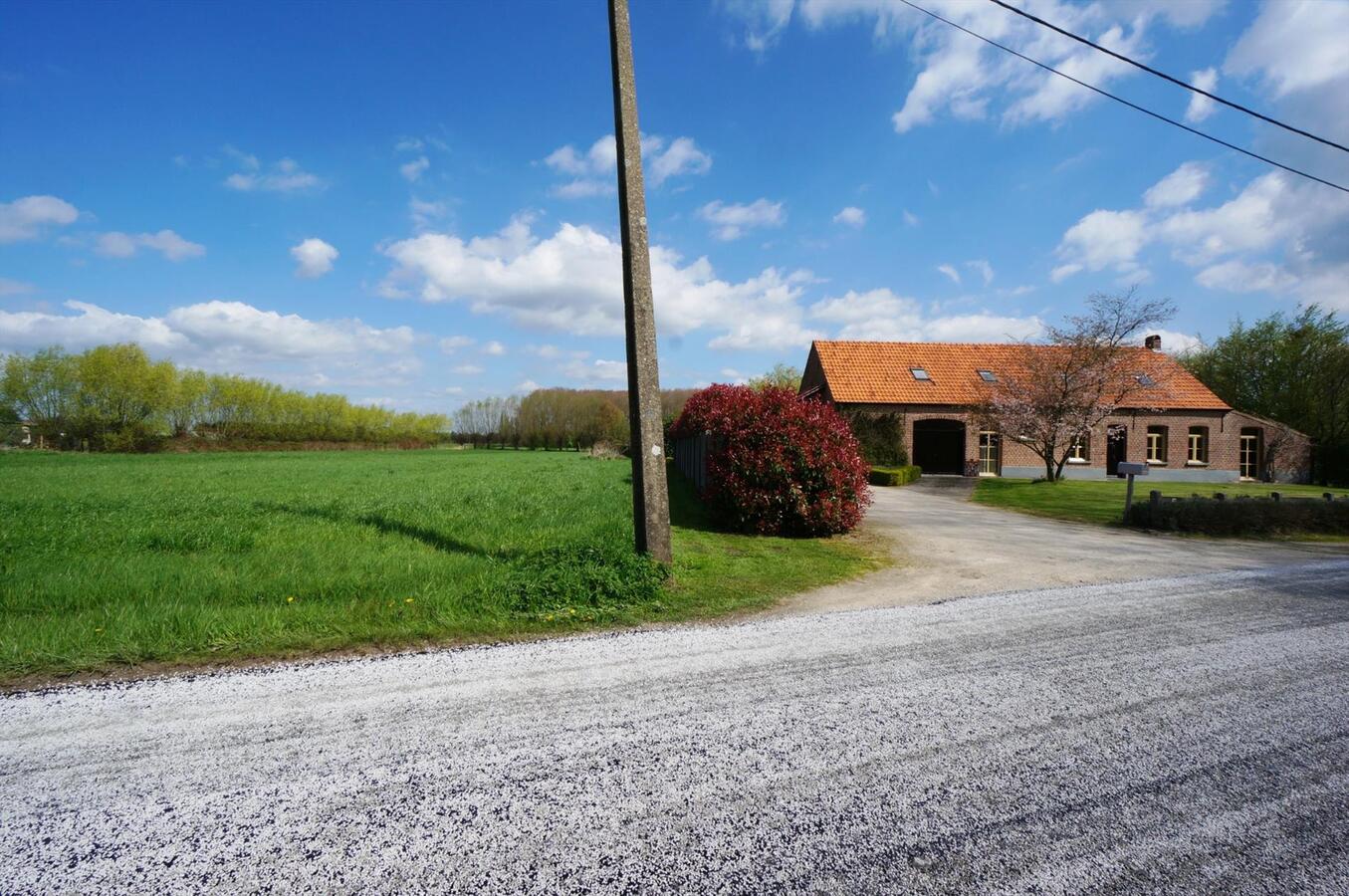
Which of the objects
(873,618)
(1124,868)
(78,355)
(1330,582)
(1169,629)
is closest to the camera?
(1124,868)

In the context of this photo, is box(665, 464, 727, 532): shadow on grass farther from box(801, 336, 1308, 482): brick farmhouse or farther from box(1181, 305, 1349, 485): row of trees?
box(1181, 305, 1349, 485): row of trees

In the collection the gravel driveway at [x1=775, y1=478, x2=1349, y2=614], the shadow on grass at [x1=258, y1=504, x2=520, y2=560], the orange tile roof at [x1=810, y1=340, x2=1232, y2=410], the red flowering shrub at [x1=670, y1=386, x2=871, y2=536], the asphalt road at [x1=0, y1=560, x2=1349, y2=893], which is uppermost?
the orange tile roof at [x1=810, y1=340, x2=1232, y2=410]

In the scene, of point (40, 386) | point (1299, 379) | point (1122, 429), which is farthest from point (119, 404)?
point (1299, 379)

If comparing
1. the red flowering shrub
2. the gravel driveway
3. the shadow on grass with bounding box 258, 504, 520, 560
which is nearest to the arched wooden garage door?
the gravel driveway

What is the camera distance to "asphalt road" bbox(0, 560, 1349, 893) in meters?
1.98

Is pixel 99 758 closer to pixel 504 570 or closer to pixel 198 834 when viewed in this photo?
pixel 198 834

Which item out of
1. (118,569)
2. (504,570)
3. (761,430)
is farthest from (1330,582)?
(118,569)

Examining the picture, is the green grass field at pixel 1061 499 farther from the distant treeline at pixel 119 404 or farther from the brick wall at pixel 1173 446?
the distant treeline at pixel 119 404

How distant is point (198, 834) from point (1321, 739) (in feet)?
16.1

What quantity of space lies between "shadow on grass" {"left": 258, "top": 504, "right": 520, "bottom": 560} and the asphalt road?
3.30m

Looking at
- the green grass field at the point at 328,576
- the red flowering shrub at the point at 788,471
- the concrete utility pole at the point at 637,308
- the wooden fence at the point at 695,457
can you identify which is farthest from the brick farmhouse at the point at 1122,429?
the concrete utility pole at the point at 637,308

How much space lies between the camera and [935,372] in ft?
99.5

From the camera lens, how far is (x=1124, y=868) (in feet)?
6.62

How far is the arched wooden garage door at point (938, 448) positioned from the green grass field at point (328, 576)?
75.0ft
